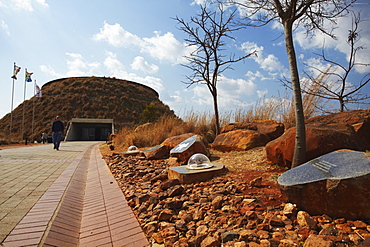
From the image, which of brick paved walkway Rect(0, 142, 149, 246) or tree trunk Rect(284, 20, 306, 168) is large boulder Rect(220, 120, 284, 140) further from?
brick paved walkway Rect(0, 142, 149, 246)

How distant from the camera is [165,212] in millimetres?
2426

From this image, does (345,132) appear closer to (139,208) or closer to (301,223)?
(301,223)

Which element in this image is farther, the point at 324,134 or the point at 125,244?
the point at 324,134

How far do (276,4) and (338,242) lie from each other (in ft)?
9.82

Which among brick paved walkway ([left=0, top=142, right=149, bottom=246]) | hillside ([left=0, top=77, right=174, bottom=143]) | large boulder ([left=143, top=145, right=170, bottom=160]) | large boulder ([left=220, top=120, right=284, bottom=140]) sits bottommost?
brick paved walkway ([left=0, top=142, right=149, bottom=246])

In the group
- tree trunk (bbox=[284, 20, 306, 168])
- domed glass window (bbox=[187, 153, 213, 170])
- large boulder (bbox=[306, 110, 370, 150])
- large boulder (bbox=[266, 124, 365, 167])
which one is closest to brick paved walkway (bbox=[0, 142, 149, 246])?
domed glass window (bbox=[187, 153, 213, 170])

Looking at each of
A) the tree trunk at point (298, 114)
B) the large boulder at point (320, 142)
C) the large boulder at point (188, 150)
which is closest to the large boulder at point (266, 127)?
the large boulder at point (188, 150)

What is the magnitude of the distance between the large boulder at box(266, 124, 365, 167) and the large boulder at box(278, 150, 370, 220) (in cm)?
121

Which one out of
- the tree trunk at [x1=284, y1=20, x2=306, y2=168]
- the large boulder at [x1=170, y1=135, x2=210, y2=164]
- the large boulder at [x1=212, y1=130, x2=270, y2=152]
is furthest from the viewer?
the large boulder at [x1=212, y1=130, x2=270, y2=152]

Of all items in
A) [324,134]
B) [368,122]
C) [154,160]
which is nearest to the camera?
[324,134]

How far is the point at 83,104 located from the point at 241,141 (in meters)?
46.5

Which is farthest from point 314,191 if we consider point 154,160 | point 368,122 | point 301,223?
point 154,160

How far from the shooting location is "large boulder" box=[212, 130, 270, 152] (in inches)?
241

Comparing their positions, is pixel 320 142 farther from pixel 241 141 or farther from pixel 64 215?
pixel 64 215
